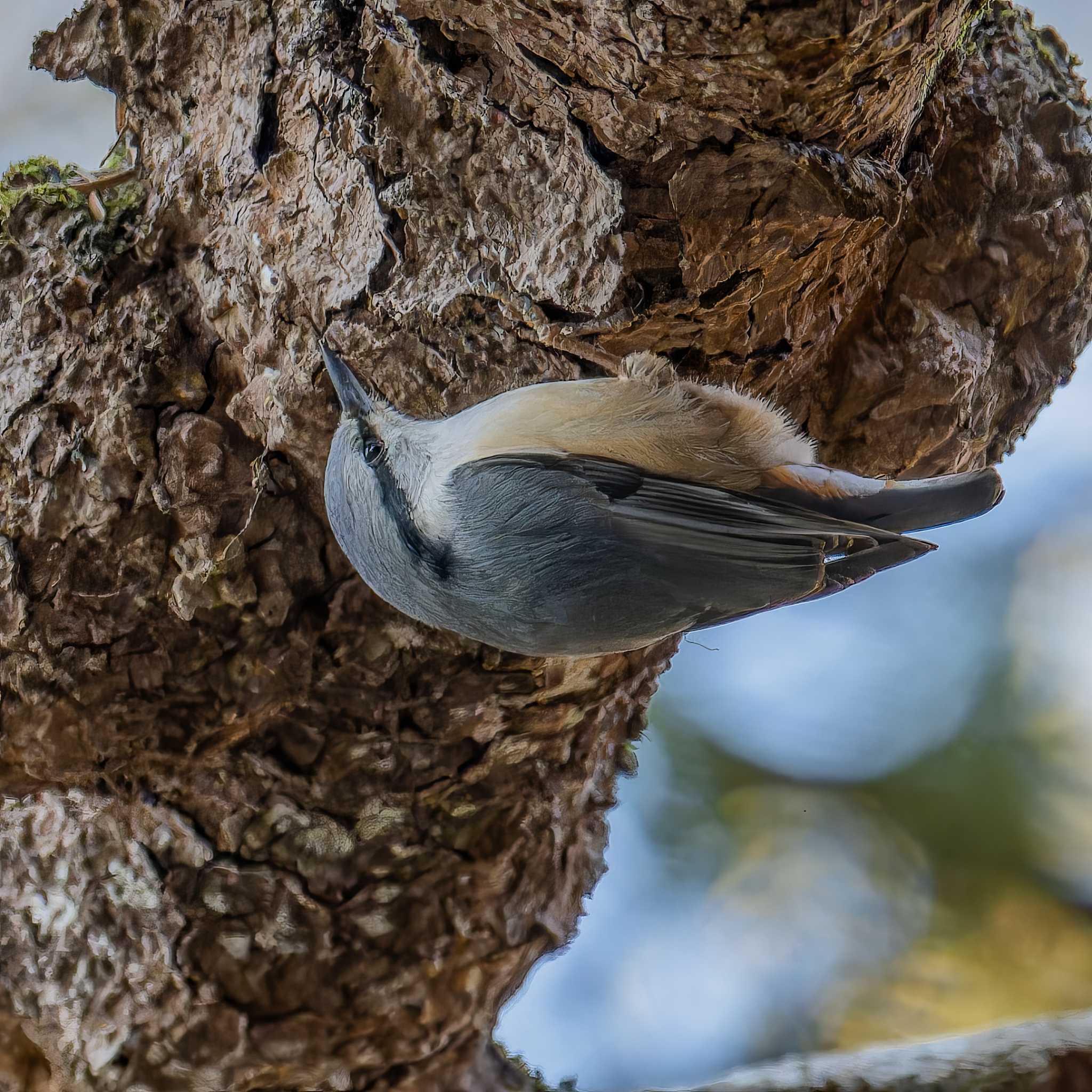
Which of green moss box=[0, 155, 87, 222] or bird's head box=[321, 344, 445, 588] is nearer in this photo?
bird's head box=[321, 344, 445, 588]

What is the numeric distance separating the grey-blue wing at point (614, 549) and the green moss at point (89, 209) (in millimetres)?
784

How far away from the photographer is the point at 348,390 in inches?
52.3

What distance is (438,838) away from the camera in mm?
1672

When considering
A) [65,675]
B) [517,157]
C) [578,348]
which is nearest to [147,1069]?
[65,675]

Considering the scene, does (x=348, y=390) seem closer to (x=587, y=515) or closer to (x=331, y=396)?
(x=331, y=396)

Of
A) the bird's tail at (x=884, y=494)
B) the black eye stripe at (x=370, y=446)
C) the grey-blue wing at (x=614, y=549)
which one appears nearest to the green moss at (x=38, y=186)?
the black eye stripe at (x=370, y=446)

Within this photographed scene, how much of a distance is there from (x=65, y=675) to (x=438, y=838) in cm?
71

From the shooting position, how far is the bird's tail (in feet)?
4.75

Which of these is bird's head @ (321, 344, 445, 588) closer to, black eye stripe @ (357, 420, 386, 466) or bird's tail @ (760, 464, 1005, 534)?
black eye stripe @ (357, 420, 386, 466)

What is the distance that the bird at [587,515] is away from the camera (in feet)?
3.96

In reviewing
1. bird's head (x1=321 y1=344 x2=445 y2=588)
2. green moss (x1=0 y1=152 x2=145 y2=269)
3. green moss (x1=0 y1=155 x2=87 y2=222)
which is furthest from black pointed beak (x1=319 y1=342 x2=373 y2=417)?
green moss (x1=0 y1=155 x2=87 y2=222)

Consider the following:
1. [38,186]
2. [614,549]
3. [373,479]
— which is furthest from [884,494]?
[38,186]

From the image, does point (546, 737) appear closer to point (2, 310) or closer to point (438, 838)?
point (438, 838)

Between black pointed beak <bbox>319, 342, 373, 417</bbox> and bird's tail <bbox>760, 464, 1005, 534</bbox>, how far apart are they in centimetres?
64
